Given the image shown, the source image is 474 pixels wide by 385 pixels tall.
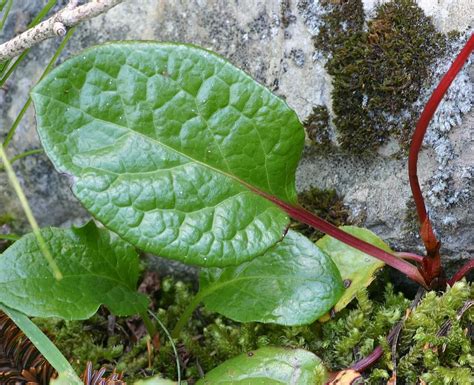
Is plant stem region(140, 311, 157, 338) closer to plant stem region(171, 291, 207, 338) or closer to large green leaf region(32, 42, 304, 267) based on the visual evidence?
plant stem region(171, 291, 207, 338)

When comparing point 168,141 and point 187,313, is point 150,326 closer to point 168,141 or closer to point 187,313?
point 187,313

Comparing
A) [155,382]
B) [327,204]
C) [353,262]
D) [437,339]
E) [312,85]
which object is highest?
[312,85]

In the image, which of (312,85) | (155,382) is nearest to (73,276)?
(155,382)

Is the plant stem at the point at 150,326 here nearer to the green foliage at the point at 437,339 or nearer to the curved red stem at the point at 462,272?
the green foliage at the point at 437,339

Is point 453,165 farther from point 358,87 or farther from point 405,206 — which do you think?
point 358,87

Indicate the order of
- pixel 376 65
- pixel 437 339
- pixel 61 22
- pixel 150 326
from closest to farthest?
1. pixel 61 22
2. pixel 437 339
3. pixel 376 65
4. pixel 150 326

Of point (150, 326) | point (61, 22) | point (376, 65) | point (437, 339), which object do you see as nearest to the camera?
point (61, 22)
